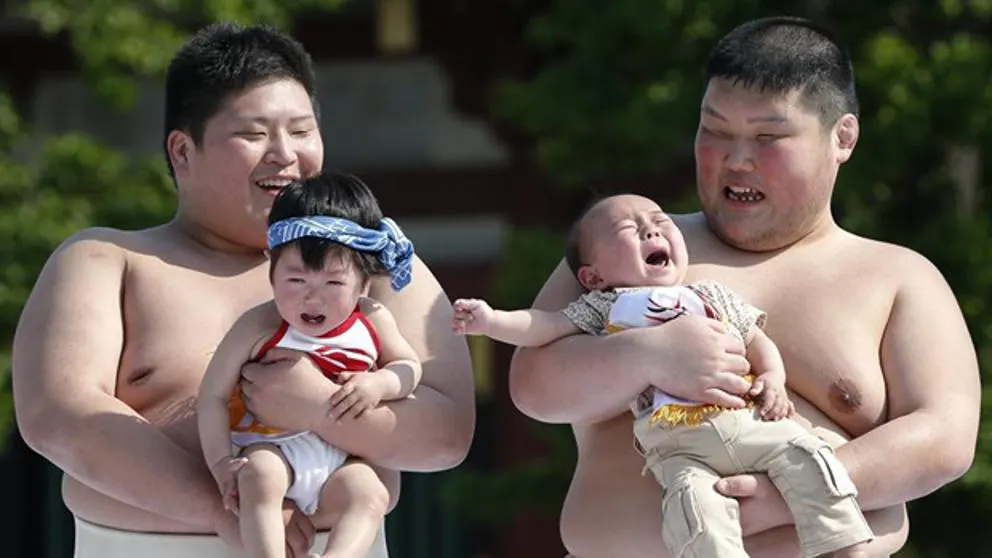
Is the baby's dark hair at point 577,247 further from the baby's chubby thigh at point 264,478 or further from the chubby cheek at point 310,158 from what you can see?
the baby's chubby thigh at point 264,478

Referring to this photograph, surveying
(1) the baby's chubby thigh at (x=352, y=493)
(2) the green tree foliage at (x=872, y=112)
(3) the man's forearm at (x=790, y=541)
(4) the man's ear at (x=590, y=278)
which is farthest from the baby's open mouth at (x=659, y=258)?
(2) the green tree foliage at (x=872, y=112)

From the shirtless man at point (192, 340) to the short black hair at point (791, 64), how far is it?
71cm

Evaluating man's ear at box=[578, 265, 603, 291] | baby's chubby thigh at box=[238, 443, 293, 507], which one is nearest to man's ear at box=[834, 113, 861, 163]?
man's ear at box=[578, 265, 603, 291]

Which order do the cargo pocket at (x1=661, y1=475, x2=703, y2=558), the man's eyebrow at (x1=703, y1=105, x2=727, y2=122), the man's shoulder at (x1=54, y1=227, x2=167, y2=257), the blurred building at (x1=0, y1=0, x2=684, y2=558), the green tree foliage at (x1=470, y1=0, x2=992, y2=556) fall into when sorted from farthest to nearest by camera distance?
1. the blurred building at (x1=0, y1=0, x2=684, y2=558)
2. the green tree foliage at (x1=470, y1=0, x2=992, y2=556)
3. the man's shoulder at (x1=54, y1=227, x2=167, y2=257)
4. the man's eyebrow at (x1=703, y1=105, x2=727, y2=122)
5. the cargo pocket at (x1=661, y1=475, x2=703, y2=558)

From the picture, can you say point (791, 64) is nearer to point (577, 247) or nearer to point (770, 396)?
point (577, 247)

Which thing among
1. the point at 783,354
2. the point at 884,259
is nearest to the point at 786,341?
the point at 783,354

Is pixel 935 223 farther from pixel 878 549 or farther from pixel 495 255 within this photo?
pixel 878 549

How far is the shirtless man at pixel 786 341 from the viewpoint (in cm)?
333

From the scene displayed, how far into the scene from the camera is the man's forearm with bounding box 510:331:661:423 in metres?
3.36

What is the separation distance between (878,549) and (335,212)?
3.71ft

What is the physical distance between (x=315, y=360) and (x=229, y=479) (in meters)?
0.26

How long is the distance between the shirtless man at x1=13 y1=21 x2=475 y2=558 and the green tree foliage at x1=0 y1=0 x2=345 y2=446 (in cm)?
364

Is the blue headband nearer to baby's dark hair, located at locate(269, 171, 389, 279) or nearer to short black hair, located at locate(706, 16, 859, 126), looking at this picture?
baby's dark hair, located at locate(269, 171, 389, 279)

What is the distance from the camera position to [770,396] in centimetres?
332
